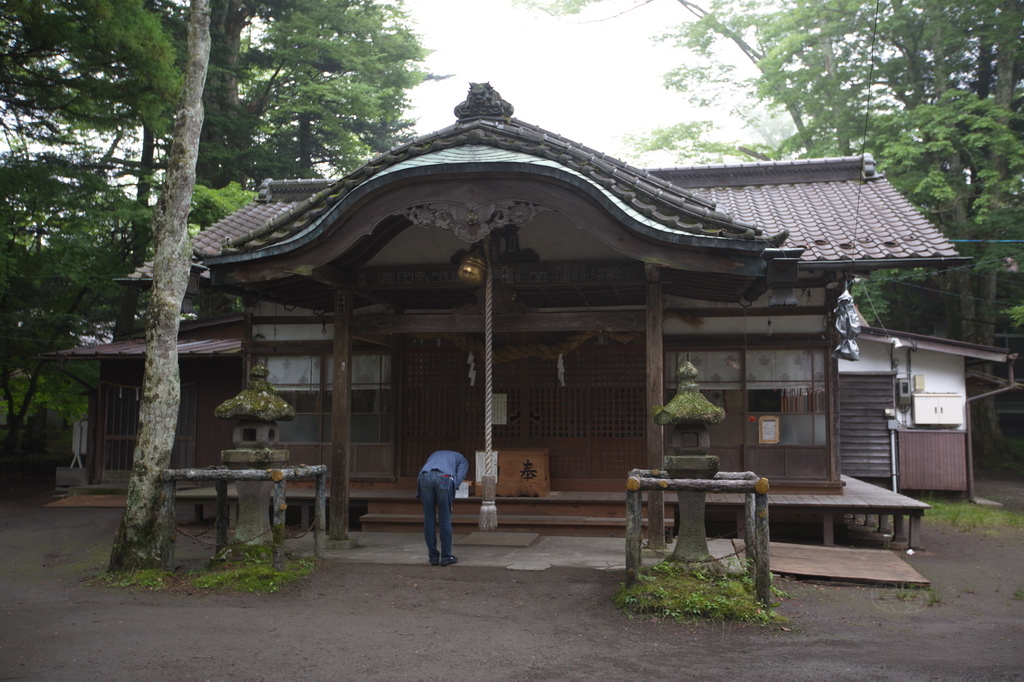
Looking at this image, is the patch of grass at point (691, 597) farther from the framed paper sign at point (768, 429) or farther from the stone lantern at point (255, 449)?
the framed paper sign at point (768, 429)

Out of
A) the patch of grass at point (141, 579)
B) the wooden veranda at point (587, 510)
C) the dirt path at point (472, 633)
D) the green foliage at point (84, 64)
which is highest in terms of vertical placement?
the green foliage at point (84, 64)

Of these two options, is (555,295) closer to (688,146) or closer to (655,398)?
(655,398)

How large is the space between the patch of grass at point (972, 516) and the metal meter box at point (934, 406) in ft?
5.59

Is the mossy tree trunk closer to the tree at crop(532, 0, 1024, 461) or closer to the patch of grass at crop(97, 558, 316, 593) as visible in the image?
the patch of grass at crop(97, 558, 316, 593)

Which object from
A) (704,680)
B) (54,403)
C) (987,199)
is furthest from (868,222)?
(54,403)

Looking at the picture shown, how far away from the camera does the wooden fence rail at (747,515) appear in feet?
22.7

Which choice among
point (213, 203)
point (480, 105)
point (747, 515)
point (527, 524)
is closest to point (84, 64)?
point (213, 203)

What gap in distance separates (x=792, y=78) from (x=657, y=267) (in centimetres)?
1857

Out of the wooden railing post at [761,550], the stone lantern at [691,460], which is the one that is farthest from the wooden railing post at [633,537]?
the wooden railing post at [761,550]

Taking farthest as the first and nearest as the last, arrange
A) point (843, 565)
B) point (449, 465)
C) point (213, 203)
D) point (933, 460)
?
1. point (213, 203)
2. point (933, 460)
3. point (843, 565)
4. point (449, 465)

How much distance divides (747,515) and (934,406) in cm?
1136

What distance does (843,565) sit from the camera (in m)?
9.13

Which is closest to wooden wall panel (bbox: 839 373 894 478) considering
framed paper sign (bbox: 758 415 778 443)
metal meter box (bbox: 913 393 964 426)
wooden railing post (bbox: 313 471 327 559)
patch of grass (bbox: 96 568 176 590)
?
metal meter box (bbox: 913 393 964 426)

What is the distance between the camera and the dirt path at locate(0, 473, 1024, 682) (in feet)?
18.3
